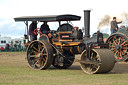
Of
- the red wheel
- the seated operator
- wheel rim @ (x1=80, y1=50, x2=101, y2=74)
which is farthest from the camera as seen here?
the red wheel

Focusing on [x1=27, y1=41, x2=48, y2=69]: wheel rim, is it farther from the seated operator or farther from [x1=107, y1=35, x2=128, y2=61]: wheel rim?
[x1=107, y1=35, x2=128, y2=61]: wheel rim

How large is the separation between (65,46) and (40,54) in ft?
3.33

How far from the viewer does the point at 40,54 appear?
39.6ft

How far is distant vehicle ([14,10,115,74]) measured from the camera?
10859mm

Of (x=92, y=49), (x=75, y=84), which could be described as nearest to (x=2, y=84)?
(x=75, y=84)

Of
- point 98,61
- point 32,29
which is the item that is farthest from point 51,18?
point 98,61

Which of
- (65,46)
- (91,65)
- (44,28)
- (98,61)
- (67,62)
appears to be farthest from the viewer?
(44,28)

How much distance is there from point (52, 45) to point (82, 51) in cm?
129

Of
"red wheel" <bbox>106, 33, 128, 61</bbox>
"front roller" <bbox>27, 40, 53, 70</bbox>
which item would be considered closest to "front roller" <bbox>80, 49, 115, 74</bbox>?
"front roller" <bbox>27, 40, 53, 70</bbox>

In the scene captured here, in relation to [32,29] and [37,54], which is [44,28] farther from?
[37,54]

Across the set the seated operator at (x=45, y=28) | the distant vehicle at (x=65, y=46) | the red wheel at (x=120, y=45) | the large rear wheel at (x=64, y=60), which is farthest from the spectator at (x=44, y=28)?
the red wheel at (x=120, y=45)

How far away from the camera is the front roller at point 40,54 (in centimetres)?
1177

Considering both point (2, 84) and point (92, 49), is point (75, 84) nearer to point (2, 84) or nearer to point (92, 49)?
point (2, 84)

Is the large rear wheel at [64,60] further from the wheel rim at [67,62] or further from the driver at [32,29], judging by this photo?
the driver at [32,29]
